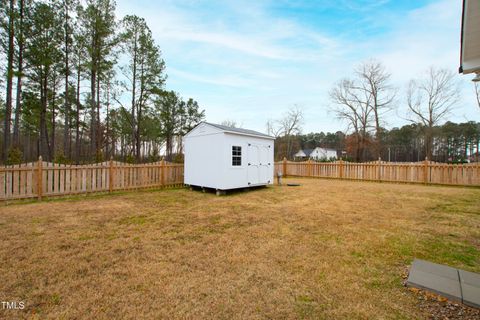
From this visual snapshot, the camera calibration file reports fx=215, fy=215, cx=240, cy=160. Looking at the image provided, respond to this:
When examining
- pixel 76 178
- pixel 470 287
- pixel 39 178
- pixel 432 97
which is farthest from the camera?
pixel 432 97

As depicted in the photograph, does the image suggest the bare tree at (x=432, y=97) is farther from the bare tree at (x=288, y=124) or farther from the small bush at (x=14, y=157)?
the small bush at (x=14, y=157)

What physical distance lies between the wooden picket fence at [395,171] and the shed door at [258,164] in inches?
231

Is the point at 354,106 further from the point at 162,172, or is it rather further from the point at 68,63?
the point at 68,63

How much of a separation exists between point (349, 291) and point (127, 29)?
16.2m

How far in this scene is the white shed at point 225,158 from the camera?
7.85m

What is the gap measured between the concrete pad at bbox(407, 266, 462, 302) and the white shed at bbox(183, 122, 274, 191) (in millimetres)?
5972

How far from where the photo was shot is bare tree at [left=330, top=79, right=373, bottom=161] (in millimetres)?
21938

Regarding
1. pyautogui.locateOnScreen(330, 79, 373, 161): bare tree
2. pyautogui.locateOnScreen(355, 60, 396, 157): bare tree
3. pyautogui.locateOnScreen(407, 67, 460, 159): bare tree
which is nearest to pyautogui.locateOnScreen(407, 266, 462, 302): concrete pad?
pyautogui.locateOnScreen(355, 60, 396, 157): bare tree

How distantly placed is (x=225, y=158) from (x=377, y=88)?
20322 millimetres

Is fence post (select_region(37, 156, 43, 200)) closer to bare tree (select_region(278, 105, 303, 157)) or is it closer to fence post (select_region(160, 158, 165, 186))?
fence post (select_region(160, 158, 165, 186))

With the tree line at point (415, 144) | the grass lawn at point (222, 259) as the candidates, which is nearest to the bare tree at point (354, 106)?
the tree line at point (415, 144)

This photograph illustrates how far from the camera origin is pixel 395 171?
38.4ft

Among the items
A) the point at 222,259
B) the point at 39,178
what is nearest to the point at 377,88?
the point at 222,259

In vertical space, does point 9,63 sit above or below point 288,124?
below
